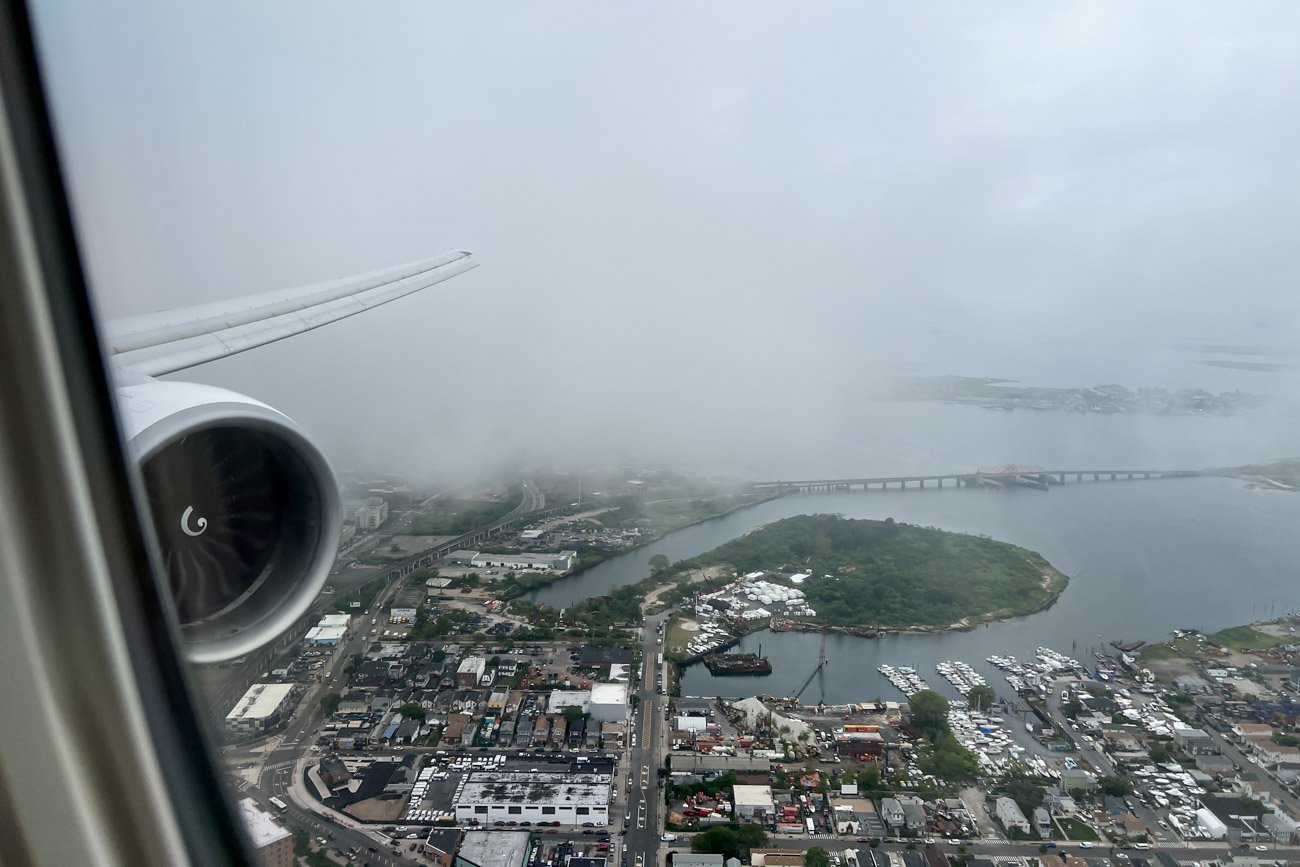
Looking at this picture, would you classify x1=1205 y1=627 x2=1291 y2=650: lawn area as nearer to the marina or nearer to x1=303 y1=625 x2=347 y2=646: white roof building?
the marina

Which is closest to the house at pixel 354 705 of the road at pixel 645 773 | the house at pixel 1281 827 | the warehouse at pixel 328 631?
the warehouse at pixel 328 631

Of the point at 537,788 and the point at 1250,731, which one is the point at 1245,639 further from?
the point at 537,788

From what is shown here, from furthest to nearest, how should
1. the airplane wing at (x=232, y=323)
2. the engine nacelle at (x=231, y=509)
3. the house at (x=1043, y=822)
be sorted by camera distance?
the house at (x=1043, y=822)
the airplane wing at (x=232, y=323)
the engine nacelle at (x=231, y=509)

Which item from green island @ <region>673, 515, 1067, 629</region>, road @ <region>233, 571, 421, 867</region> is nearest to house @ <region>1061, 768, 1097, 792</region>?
green island @ <region>673, 515, 1067, 629</region>

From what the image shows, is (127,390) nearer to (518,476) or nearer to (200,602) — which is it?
(200,602)

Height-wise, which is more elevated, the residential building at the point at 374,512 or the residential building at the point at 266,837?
the residential building at the point at 266,837

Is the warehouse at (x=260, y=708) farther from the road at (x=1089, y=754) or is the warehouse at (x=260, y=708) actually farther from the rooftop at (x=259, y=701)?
the road at (x=1089, y=754)

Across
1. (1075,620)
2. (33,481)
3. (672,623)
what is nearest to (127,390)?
(33,481)
